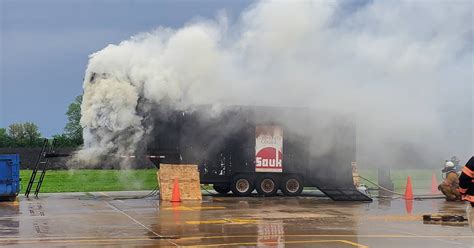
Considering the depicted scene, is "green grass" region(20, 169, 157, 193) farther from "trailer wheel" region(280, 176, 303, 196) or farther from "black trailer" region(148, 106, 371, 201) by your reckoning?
"trailer wheel" region(280, 176, 303, 196)

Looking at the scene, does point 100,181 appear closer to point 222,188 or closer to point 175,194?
point 222,188

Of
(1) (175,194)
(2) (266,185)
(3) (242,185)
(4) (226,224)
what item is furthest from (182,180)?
(4) (226,224)

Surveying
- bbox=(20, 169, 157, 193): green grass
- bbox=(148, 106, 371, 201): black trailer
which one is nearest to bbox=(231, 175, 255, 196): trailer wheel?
bbox=(148, 106, 371, 201): black trailer

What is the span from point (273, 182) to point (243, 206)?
400cm

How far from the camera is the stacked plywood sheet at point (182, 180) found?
65.2 ft

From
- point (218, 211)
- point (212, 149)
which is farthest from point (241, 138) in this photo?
point (218, 211)

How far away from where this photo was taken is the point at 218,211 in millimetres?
16141

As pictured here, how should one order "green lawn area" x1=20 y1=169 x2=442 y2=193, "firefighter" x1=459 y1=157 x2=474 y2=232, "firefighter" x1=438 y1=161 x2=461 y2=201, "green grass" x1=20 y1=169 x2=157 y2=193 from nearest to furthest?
"firefighter" x1=459 y1=157 x2=474 y2=232 → "firefighter" x1=438 y1=161 x2=461 y2=201 → "green grass" x1=20 y1=169 x2=157 y2=193 → "green lawn area" x1=20 y1=169 x2=442 y2=193

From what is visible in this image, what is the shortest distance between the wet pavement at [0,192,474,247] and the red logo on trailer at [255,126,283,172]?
2.15m

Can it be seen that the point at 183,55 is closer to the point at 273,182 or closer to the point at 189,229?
the point at 273,182

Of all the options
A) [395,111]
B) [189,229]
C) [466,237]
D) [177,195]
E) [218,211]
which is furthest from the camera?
[395,111]

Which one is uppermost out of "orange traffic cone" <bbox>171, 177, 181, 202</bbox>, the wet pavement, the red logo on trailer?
the red logo on trailer

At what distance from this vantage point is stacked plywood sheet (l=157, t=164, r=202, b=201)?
19859 mm

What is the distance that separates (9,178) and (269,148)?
8947 mm
